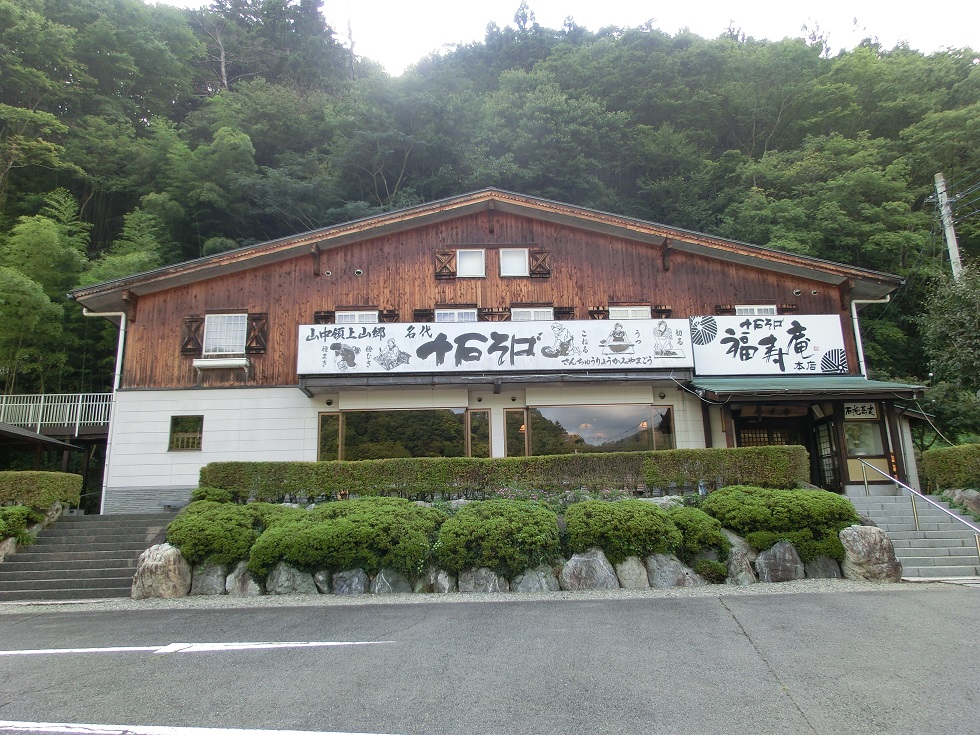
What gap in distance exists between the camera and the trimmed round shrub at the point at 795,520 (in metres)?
10.9

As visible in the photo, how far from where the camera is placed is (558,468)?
1366 cm

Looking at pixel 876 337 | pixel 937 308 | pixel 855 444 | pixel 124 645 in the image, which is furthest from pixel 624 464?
pixel 876 337

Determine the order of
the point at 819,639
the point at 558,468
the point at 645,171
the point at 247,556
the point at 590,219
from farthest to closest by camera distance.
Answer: the point at 645,171 → the point at 590,219 → the point at 558,468 → the point at 247,556 → the point at 819,639

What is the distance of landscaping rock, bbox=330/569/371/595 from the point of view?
34.0ft

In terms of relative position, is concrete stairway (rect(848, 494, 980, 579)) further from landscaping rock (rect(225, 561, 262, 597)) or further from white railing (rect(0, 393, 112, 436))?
white railing (rect(0, 393, 112, 436))

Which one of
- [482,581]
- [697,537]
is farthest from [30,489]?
[697,537]

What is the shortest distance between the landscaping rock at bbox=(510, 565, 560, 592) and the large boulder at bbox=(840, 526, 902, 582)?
4.86m

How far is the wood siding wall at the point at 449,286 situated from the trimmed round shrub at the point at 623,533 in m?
7.67

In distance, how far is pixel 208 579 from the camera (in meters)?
10.9

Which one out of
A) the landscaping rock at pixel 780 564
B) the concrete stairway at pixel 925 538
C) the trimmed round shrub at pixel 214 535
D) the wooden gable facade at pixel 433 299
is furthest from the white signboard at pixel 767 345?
the trimmed round shrub at pixel 214 535

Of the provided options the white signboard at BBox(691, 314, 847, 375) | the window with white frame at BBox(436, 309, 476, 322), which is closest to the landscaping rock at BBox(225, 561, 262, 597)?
the window with white frame at BBox(436, 309, 476, 322)

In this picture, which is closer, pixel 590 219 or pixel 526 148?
pixel 590 219

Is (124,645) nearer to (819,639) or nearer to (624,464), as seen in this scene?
(819,639)

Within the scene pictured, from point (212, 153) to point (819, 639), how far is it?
96.4 feet
